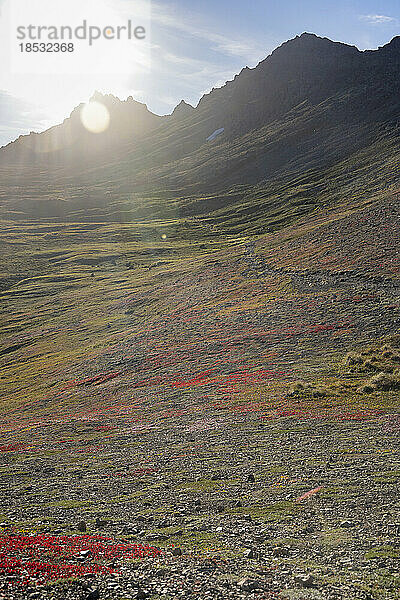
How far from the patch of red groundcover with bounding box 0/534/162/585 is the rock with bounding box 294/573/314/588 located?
5056 mm

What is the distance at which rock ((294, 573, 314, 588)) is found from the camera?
13.0 meters

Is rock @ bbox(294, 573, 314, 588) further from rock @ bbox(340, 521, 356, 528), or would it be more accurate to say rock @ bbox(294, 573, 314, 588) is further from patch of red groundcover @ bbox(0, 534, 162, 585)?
patch of red groundcover @ bbox(0, 534, 162, 585)

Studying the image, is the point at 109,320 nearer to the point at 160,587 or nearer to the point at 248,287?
the point at 248,287

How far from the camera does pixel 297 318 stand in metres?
59.4

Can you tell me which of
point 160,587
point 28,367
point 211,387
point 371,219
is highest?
point 371,219

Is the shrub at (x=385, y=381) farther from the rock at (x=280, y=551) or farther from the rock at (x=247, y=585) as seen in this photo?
the rock at (x=247, y=585)

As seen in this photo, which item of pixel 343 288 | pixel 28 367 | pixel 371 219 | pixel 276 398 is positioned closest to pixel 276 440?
pixel 276 398

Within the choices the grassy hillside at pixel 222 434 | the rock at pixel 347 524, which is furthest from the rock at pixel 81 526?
the rock at pixel 347 524

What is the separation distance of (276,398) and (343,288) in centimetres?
3729

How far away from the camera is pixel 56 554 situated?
615 inches

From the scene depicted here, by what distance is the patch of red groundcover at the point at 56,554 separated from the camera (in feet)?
45.9

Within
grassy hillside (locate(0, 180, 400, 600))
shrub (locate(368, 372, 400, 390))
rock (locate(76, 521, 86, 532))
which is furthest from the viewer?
shrub (locate(368, 372, 400, 390))

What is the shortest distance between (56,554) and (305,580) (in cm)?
860

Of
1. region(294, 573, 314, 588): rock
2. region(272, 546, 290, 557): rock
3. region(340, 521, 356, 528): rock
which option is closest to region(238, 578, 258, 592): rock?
region(294, 573, 314, 588): rock
